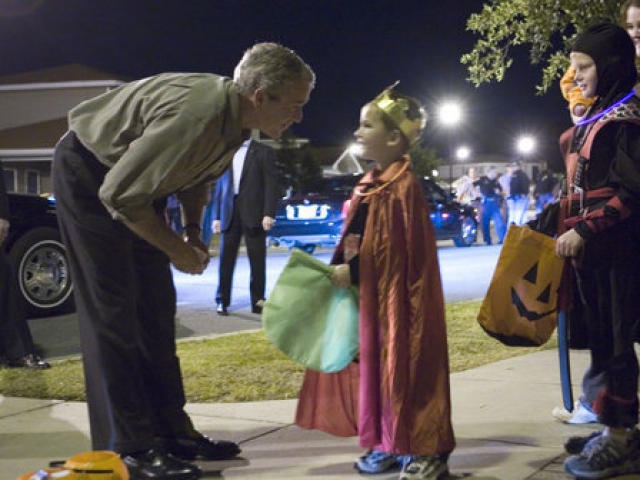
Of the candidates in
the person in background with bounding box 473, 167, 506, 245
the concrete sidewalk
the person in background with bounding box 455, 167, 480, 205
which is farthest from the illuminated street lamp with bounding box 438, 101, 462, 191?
the concrete sidewalk

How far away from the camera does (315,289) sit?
387cm

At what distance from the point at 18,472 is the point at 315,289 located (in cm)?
146

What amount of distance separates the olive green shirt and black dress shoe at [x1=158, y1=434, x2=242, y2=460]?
1157mm

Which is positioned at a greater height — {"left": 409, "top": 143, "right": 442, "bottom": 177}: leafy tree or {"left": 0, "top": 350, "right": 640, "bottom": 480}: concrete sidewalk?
{"left": 409, "top": 143, "right": 442, "bottom": 177}: leafy tree

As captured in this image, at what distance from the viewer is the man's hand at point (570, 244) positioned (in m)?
3.73

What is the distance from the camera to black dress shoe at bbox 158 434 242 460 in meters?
4.11

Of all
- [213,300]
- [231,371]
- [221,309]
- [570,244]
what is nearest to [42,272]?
[221,309]

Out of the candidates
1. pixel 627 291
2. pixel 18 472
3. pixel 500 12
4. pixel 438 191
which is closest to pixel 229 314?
pixel 500 12

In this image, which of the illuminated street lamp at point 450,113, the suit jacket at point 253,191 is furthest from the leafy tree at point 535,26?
the illuminated street lamp at point 450,113

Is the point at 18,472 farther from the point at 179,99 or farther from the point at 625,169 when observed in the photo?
the point at 625,169

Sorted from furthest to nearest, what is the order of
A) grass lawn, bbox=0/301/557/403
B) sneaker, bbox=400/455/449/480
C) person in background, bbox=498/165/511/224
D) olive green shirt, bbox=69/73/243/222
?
person in background, bbox=498/165/511/224 < grass lawn, bbox=0/301/557/403 < sneaker, bbox=400/455/449/480 < olive green shirt, bbox=69/73/243/222

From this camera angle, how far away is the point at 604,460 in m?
3.72

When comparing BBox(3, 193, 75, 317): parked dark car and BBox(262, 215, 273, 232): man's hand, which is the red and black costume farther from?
BBox(3, 193, 75, 317): parked dark car

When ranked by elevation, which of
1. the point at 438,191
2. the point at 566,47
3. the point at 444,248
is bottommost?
the point at 444,248
